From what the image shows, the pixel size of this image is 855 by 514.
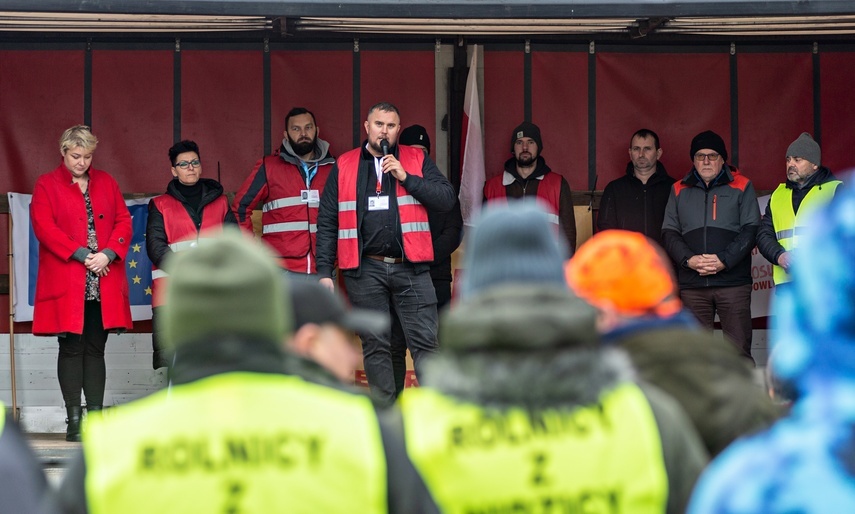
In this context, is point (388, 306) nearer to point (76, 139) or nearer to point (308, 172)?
point (308, 172)

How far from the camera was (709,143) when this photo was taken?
789 cm

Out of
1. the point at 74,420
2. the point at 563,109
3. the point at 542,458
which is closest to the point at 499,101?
the point at 563,109

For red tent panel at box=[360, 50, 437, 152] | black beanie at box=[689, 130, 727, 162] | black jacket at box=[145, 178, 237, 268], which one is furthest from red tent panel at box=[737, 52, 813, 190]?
black jacket at box=[145, 178, 237, 268]

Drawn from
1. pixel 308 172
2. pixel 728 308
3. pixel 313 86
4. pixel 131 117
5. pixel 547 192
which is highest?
pixel 313 86

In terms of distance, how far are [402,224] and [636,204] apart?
6.27 ft

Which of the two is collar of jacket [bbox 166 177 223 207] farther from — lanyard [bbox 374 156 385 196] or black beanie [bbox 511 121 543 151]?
black beanie [bbox 511 121 543 151]

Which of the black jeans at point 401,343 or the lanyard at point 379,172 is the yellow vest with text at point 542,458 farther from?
the black jeans at point 401,343

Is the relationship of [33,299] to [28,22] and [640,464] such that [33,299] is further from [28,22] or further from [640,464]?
[640,464]

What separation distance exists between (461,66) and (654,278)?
587 centimetres

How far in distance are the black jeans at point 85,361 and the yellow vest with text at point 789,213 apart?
4250 millimetres

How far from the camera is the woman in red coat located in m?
7.20

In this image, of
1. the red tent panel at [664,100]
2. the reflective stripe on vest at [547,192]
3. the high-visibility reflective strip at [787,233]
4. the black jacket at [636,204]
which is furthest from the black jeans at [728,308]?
the red tent panel at [664,100]

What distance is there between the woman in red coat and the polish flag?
2.31 metres

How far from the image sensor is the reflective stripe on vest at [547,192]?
8.07 m
